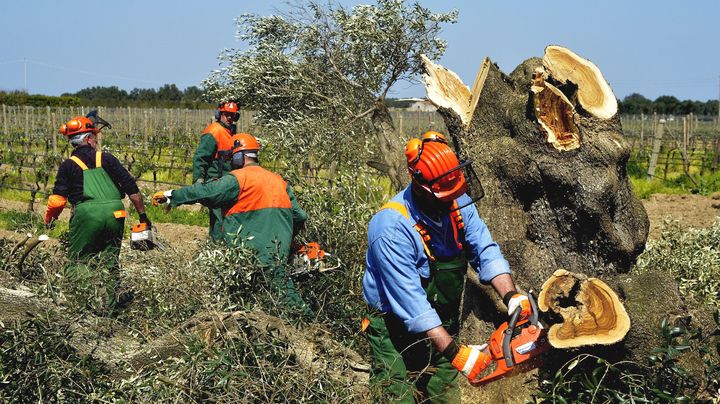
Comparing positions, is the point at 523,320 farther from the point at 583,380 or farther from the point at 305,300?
the point at 305,300

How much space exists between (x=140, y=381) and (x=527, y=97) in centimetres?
284

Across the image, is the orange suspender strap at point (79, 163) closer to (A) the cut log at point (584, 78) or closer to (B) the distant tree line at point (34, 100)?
(A) the cut log at point (584, 78)

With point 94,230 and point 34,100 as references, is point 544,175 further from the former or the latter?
point 34,100

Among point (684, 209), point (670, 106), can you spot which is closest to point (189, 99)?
point (670, 106)

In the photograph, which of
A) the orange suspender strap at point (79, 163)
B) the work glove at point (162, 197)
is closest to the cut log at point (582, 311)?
the work glove at point (162, 197)

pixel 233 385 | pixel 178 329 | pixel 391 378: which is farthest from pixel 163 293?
pixel 391 378

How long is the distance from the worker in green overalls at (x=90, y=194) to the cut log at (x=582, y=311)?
3629 millimetres

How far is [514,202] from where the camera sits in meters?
5.08

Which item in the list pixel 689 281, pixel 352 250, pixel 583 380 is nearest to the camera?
pixel 583 380

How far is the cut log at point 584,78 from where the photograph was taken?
4.71m

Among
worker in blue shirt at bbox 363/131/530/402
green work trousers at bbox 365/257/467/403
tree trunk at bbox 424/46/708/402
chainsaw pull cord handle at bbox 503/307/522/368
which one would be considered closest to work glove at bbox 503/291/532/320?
worker in blue shirt at bbox 363/131/530/402

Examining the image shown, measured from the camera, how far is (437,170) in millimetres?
3773

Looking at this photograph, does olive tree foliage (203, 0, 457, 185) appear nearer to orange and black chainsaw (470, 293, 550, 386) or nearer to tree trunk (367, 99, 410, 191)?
tree trunk (367, 99, 410, 191)

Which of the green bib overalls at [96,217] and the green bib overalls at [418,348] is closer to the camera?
the green bib overalls at [418,348]
